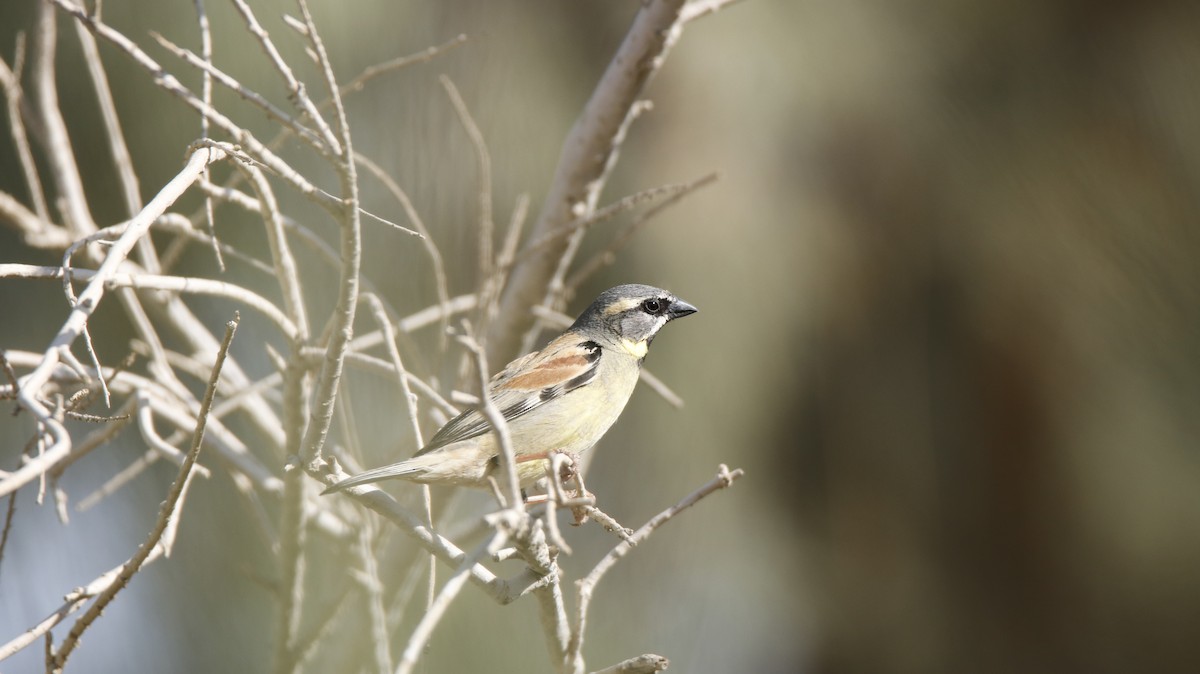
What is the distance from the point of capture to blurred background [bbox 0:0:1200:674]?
5.89 metres

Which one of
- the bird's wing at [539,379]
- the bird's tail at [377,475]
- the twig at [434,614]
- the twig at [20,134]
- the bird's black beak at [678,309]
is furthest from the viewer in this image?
the bird's black beak at [678,309]

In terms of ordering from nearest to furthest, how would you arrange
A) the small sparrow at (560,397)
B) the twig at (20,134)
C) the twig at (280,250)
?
the twig at (280,250) → the small sparrow at (560,397) → the twig at (20,134)

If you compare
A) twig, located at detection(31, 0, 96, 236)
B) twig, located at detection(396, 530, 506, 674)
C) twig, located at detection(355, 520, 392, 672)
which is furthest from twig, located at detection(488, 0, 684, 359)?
twig, located at detection(396, 530, 506, 674)

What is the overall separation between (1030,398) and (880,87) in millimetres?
2502

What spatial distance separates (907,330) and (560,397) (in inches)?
167

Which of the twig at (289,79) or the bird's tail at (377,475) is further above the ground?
the twig at (289,79)

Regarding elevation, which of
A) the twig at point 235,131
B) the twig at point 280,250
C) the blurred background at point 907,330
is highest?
the twig at point 235,131

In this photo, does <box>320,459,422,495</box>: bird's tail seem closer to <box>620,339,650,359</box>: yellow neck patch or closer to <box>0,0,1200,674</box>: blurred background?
<box>620,339,650,359</box>: yellow neck patch

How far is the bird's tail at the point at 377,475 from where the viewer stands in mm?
2332

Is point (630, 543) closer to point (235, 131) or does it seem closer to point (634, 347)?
point (235, 131)

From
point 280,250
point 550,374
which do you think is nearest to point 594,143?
point 550,374

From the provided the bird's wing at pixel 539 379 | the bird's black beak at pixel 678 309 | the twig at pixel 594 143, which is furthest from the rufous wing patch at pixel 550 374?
the bird's black beak at pixel 678 309

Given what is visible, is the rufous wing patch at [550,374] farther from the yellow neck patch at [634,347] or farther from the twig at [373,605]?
the twig at [373,605]

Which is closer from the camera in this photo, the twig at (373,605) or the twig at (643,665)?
the twig at (643,665)
